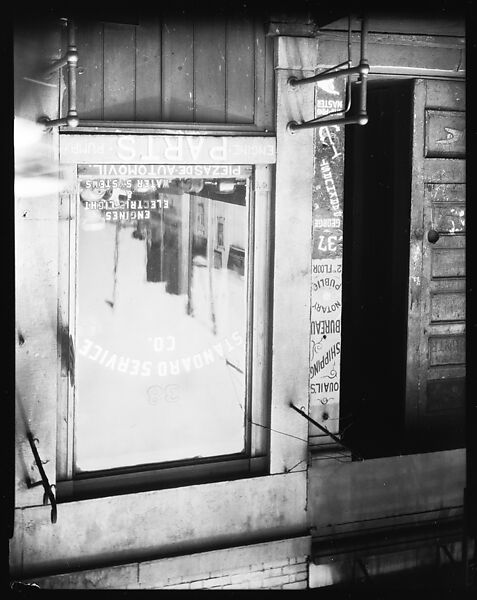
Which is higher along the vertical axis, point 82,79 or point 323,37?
point 323,37

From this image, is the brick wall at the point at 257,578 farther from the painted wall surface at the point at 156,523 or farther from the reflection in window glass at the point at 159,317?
the reflection in window glass at the point at 159,317

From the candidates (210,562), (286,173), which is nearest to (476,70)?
(286,173)

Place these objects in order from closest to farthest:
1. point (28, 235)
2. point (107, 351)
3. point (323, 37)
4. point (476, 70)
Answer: point (476, 70)
point (28, 235)
point (107, 351)
point (323, 37)

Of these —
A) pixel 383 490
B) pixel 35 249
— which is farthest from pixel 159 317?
pixel 383 490

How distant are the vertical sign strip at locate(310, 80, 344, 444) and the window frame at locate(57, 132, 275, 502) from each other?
1.57 feet

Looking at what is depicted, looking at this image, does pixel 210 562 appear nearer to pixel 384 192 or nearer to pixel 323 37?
pixel 384 192

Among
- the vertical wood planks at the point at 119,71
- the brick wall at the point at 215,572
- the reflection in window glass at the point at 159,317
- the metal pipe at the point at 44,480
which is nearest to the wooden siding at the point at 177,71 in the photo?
the vertical wood planks at the point at 119,71

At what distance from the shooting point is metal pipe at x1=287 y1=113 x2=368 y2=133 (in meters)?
6.83

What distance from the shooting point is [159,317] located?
7.22 meters

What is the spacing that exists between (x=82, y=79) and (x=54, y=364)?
2092 mm

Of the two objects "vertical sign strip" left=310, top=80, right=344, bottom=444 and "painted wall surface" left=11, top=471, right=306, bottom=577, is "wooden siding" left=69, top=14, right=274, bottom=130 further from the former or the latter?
"painted wall surface" left=11, top=471, right=306, bottom=577

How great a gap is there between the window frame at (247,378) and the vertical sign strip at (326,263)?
479 mm

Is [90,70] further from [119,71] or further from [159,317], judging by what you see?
[159,317]

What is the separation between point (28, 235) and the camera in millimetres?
6633
